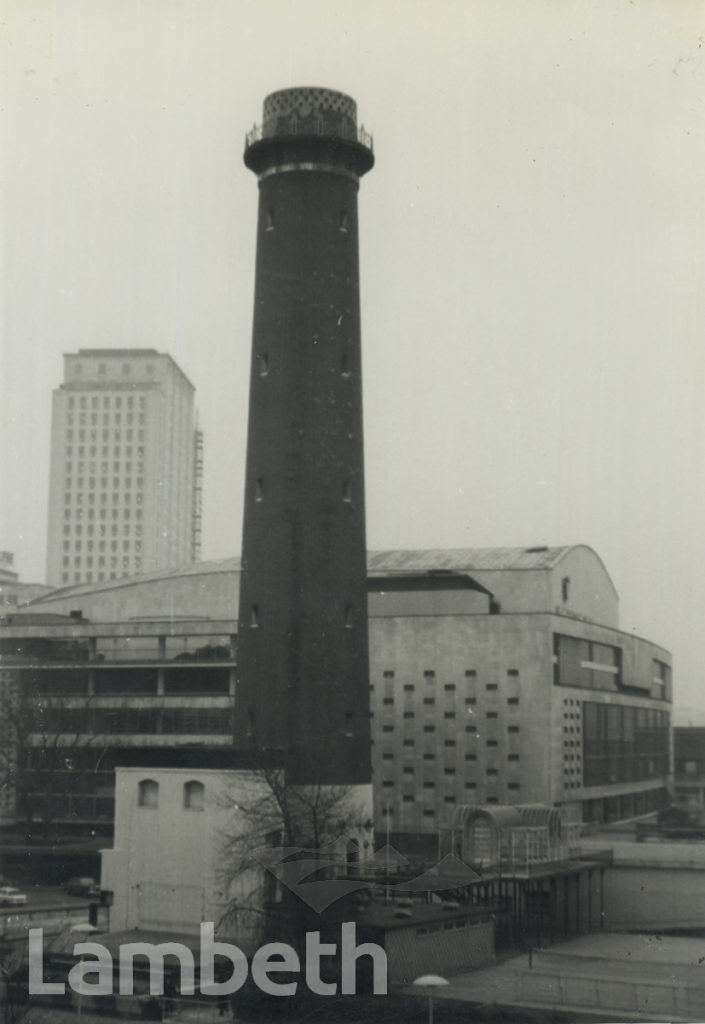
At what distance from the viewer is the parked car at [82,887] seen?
177 ft

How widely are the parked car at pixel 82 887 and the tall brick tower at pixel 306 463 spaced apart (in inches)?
348

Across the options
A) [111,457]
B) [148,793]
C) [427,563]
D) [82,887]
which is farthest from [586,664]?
[111,457]

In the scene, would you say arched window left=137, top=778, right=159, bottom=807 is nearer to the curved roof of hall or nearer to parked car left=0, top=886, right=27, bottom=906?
parked car left=0, top=886, right=27, bottom=906

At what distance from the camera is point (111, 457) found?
118375 millimetres

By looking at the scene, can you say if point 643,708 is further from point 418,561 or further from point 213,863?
point 213,863

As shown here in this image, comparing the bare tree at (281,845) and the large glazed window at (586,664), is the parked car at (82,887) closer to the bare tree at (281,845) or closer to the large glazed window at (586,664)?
the bare tree at (281,845)

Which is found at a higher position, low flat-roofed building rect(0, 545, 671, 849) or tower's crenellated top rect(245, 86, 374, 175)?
tower's crenellated top rect(245, 86, 374, 175)

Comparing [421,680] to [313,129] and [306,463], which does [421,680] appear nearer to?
[306,463]

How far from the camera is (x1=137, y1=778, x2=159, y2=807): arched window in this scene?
51.1m

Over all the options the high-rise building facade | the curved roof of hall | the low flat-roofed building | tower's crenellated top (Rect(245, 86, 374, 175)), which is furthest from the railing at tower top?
the high-rise building facade

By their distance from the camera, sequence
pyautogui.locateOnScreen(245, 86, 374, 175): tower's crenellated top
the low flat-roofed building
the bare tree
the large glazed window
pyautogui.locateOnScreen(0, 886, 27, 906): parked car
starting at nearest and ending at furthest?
the bare tree < pyautogui.locateOnScreen(0, 886, 27, 906): parked car < pyautogui.locateOnScreen(245, 86, 374, 175): tower's crenellated top < the low flat-roofed building < the large glazed window

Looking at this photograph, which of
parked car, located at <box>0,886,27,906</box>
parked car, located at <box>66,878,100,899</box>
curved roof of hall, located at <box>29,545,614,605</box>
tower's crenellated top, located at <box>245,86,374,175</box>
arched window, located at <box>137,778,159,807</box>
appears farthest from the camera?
curved roof of hall, located at <box>29,545,614,605</box>

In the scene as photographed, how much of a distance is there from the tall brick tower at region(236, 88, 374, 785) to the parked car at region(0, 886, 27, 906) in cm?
979

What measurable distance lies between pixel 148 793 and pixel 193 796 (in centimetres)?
211
